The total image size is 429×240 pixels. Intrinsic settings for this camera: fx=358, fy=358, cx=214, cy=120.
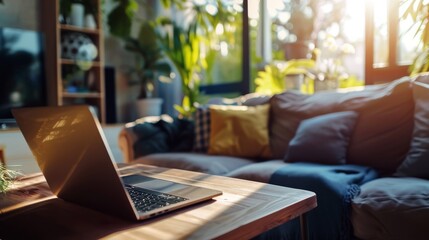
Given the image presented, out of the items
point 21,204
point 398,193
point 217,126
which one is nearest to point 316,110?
point 217,126

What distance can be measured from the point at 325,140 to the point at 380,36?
126 cm

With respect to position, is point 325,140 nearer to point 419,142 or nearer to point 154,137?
point 419,142

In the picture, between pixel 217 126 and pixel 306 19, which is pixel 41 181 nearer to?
pixel 217 126

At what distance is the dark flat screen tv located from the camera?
3154 millimetres

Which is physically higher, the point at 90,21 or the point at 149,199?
the point at 90,21

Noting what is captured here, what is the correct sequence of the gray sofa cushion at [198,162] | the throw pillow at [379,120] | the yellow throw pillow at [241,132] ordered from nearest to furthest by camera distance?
1. the throw pillow at [379,120]
2. the gray sofa cushion at [198,162]
3. the yellow throw pillow at [241,132]

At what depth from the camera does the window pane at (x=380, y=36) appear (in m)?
2.52

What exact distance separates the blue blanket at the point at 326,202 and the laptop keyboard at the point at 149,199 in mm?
745

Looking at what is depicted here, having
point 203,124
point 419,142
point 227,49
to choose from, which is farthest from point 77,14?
point 419,142

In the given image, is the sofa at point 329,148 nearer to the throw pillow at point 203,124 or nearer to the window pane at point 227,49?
the throw pillow at point 203,124

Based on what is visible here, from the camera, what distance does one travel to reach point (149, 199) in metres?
0.91

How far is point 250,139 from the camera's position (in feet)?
7.82

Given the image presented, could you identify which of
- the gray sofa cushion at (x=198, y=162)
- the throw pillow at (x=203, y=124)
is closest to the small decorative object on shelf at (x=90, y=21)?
the throw pillow at (x=203, y=124)

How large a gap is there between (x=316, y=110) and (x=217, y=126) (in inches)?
26.3
